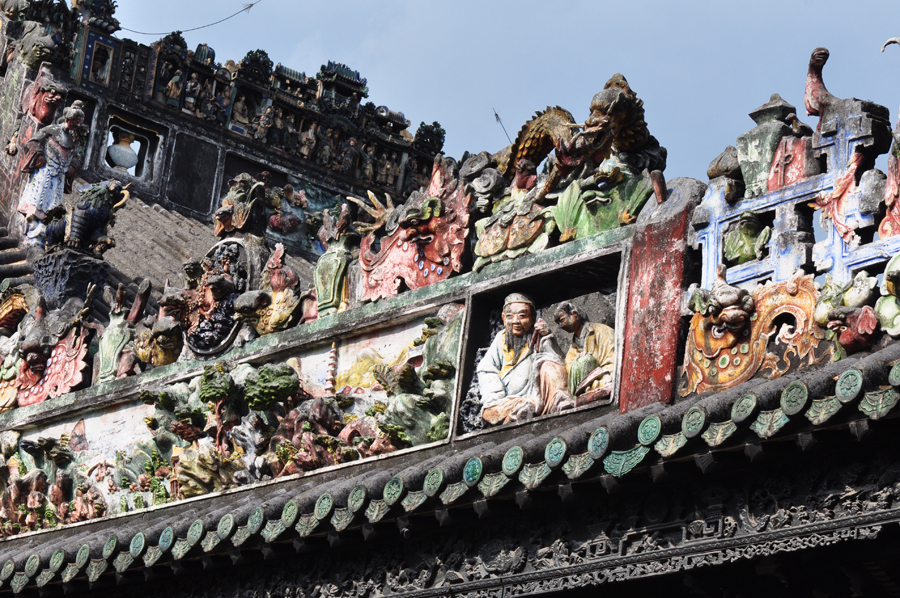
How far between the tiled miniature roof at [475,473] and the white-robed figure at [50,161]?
28.4 ft

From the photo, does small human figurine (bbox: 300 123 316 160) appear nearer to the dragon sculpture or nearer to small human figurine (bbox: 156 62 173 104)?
small human figurine (bbox: 156 62 173 104)

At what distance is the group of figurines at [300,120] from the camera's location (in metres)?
28.8

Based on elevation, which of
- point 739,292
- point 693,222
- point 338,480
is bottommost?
point 338,480

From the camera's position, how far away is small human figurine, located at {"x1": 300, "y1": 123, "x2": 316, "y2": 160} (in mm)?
29734

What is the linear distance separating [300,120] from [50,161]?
6.05 metres

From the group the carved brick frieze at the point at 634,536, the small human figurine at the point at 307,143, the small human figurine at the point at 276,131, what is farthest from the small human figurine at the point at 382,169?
the carved brick frieze at the point at 634,536

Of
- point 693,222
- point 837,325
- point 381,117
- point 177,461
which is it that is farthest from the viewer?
point 381,117

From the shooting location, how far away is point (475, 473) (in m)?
12.0

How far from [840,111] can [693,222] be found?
1474mm

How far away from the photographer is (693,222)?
12.7m

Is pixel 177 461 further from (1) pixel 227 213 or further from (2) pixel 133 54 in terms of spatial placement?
(2) pixel 133 54

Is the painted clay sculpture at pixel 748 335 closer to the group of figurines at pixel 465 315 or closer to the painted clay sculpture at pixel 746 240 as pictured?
the group of figurines at pixel 465 315

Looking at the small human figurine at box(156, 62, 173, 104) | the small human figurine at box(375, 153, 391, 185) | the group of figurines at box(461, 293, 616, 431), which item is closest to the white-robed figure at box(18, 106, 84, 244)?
the small human figurine at box(156, 62, 173, 104)

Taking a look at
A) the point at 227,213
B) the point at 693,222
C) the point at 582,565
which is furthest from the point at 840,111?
the point at 227,213
